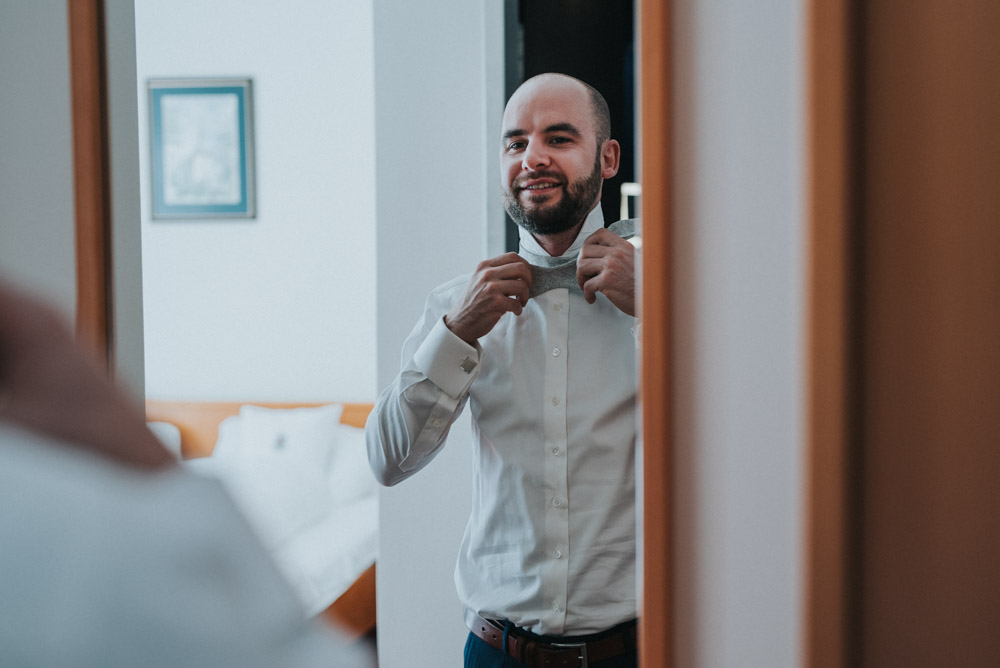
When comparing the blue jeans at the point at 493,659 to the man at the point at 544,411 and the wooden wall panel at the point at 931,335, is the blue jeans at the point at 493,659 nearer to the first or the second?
the man at the point at 544,411

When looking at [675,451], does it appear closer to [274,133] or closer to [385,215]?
[385,215]

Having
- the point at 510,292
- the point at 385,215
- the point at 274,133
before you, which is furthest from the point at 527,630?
the point at 274,133

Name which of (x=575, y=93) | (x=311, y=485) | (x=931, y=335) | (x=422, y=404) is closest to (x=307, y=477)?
(x=311, y=485)

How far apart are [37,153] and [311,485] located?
167 centimetres

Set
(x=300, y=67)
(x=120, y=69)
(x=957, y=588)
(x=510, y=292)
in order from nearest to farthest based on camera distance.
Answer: (x=957, y=588) → (x=120, y=69) → (x=510, y=292) → (x=300, y=67)

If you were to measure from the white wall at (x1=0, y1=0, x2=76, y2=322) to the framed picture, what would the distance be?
6.74 ft

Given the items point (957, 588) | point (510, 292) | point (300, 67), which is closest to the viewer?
point (957, 588)

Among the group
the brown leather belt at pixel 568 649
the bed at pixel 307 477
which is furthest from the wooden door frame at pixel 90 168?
the bed at pixel 307 477

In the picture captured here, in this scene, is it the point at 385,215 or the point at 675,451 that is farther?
the point at 385,215

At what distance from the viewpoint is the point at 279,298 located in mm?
2557

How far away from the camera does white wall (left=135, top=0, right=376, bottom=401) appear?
249 centimetres

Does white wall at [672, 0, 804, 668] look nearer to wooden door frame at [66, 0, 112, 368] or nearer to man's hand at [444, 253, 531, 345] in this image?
man's hand at [444, 253, 531, 345]

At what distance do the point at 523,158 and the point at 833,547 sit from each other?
0.55 meters

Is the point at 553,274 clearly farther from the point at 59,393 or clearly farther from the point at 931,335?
the point at 59,393
